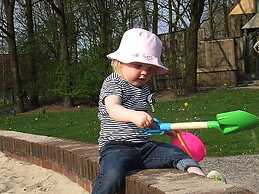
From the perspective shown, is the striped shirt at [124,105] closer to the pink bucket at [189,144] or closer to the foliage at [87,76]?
the pink bucket at [189,144]

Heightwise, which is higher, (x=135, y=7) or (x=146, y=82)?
(x=135, y=7)

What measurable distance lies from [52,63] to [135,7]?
4257 mm

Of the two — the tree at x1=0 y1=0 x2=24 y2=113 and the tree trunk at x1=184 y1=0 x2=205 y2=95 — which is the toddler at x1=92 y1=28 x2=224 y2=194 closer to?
the tree trunk at x1=184 y1=0 x2=205 y2=95

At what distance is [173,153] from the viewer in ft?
12.3

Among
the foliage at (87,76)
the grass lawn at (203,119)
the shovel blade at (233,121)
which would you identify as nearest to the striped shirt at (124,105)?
the shovel blade at (233,121)

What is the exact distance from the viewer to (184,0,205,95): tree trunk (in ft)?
64.0

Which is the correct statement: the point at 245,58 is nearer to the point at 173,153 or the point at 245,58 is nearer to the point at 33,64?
the point at 33,64

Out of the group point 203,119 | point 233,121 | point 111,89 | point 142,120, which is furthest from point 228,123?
point 203,119

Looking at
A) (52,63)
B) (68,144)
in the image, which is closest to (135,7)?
(52,63)

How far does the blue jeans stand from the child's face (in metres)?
0.40

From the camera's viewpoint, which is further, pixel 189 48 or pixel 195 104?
pixel 189 48

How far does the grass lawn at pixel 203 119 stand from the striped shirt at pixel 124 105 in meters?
2.95

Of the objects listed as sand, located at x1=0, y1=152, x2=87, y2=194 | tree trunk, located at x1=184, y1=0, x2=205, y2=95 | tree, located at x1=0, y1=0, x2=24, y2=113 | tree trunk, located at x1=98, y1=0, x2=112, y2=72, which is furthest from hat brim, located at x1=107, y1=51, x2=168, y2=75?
tree trunk, located at x1=98, y1=0, x2=112, y2=72

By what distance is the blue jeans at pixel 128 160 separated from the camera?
3.52 m
